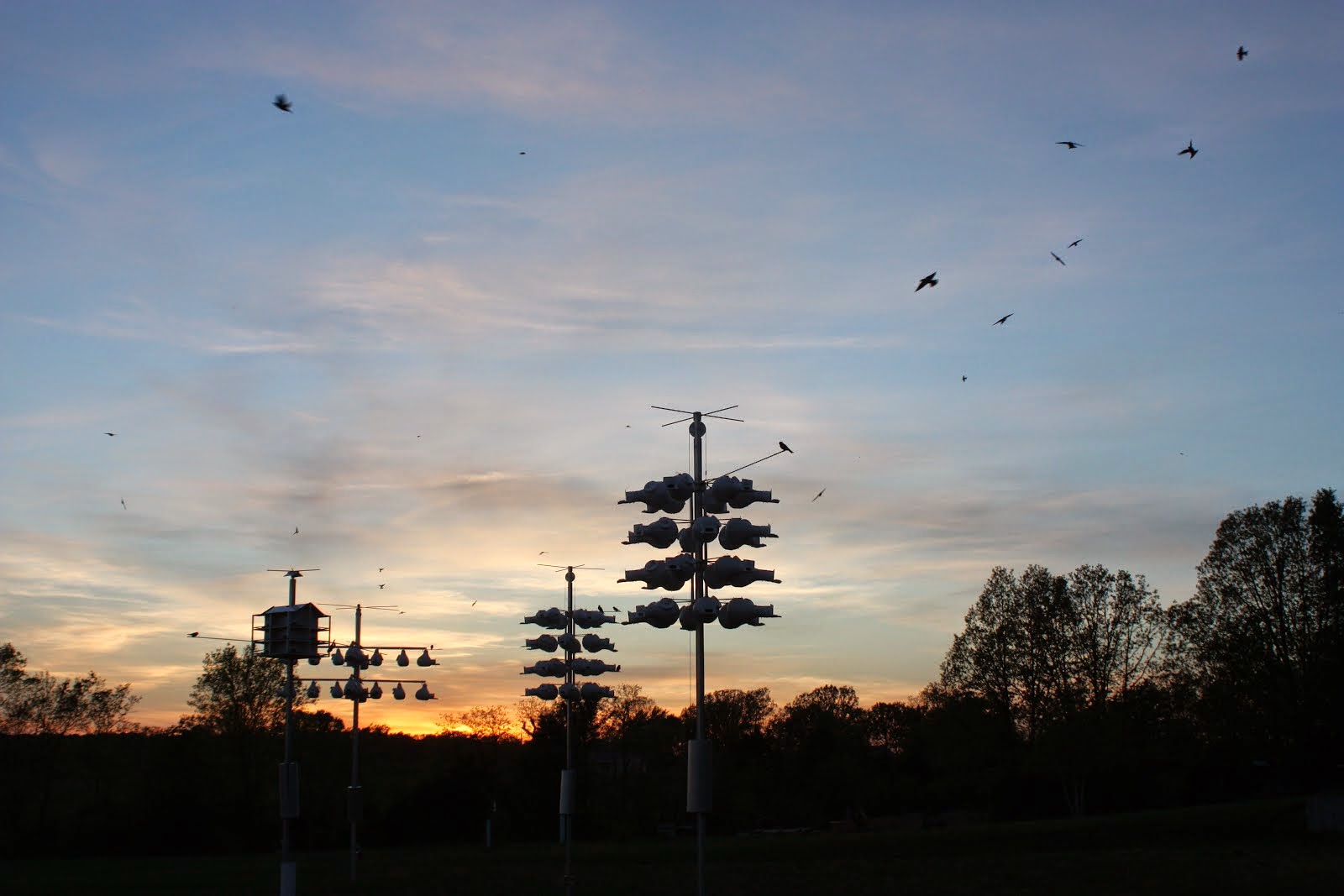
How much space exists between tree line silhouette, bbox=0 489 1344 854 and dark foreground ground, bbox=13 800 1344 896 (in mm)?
9226

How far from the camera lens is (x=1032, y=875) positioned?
3991 centimetres

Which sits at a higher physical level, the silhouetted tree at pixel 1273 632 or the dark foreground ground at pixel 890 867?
the silhouetted tree at pixel 1273 632

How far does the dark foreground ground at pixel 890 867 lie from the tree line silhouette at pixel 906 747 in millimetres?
9226

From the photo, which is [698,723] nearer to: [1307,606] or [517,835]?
[1307,606]

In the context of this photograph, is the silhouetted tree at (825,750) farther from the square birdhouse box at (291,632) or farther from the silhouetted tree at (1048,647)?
the square birdhouse box at (291,632)

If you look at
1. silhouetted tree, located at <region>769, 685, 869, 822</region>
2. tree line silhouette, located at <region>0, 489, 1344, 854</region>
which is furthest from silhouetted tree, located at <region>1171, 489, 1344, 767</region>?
silhouetted tree, located at <region>769, 685, 869, 822</region>

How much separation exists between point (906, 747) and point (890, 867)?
60005 millimetres

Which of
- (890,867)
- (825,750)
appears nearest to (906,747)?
(825,750)

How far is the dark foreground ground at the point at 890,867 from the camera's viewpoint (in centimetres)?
Result: 3803

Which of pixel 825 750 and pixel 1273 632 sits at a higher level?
pixel 1273 632

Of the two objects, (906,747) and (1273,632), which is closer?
(1273,632)

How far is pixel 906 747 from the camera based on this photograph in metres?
104

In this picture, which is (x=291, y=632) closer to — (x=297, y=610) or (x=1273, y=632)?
(x=297, y=610)

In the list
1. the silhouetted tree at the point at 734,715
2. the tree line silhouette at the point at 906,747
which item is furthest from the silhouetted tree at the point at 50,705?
the silhouetted tree at the point at 734,715
